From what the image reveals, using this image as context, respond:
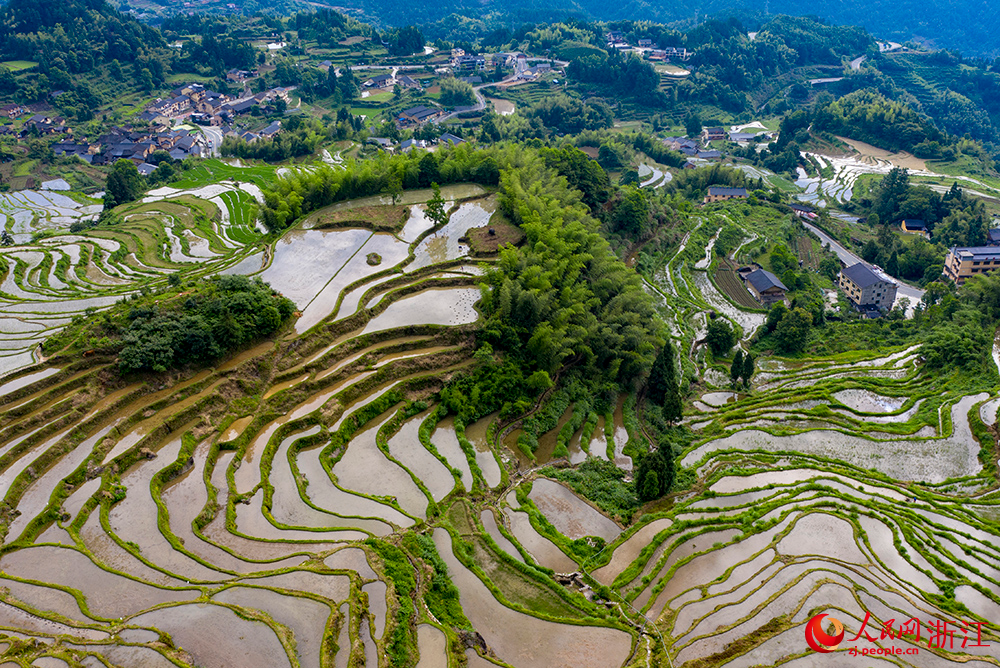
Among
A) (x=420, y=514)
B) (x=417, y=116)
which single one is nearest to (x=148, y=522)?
(x=420, y=514)

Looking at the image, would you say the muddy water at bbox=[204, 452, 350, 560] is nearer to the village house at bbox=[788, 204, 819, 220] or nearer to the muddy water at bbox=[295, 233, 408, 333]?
the muddy water at bbox=[295, 233, 408, 333]

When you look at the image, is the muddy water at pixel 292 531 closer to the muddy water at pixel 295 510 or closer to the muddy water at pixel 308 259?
the muddy water at pixel 295 510

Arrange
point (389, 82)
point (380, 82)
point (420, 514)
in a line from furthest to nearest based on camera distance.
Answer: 1. point (389, 82)
2. point (380, 82)
3. point (420, 514)

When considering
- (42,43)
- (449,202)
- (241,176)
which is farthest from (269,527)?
(42,43)

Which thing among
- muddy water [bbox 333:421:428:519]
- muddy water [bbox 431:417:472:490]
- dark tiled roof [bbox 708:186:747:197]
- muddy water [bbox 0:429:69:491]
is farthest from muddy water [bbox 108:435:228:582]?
dark tiled roof [bbox 708:186:747:197]

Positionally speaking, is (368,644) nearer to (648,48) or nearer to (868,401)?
(868,401)

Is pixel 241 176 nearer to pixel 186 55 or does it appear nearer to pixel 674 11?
pixel 186 55
